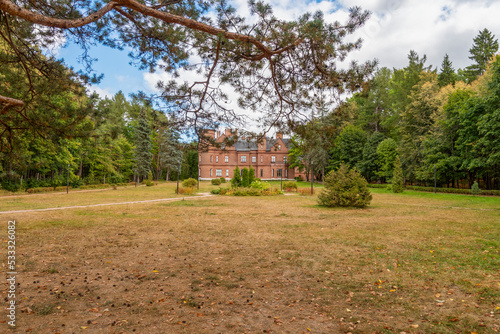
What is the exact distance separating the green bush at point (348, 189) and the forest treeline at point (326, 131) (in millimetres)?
4444

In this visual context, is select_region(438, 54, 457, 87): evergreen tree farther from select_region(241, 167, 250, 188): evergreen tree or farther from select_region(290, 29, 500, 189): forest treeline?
select_region(241, 167, 250, 188): evergreen tree

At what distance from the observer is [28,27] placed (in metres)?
6.21

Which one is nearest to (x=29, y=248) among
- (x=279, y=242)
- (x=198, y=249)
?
(x=198, y=249)

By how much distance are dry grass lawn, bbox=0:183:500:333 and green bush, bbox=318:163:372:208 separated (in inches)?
224

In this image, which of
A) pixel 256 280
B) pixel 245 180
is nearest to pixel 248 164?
pixel 245 180

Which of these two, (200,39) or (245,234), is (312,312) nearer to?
(245,234)

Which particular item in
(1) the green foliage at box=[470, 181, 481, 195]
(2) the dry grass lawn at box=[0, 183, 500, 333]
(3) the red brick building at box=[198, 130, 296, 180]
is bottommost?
(2) the dry grass lawn at box=[0, 183, 500, 333]

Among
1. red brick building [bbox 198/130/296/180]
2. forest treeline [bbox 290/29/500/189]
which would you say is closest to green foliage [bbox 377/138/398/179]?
forest treeline [bbox 290/29/500/189]

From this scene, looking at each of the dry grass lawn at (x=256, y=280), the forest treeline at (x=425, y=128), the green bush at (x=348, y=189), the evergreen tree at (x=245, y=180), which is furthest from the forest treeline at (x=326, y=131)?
the evergreen tree at (x=245, y=180)

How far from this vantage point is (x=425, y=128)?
29.6 m

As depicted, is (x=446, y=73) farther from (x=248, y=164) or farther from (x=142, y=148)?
(x=142, y=148)

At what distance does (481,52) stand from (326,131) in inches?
2002

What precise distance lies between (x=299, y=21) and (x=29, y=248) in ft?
24.0

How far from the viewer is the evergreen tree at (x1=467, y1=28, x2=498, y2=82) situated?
40125 mm
